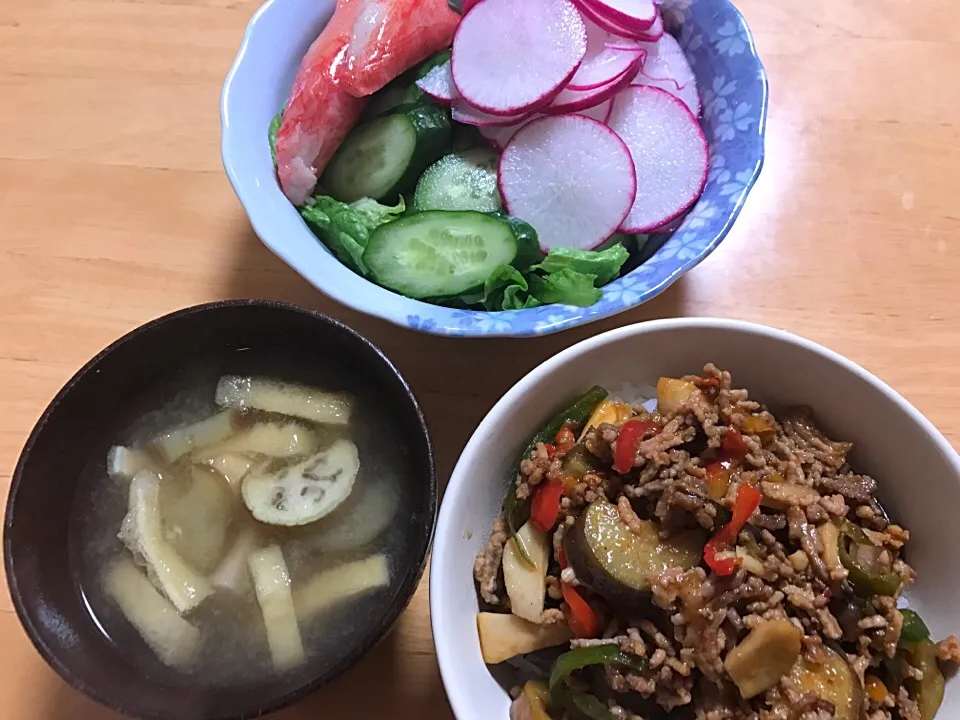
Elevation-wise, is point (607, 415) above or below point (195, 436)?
above

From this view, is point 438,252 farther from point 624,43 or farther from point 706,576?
point 706,576

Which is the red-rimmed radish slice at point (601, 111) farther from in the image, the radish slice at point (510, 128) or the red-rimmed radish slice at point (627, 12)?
the red-rimmed radish slice at point (627, 12)

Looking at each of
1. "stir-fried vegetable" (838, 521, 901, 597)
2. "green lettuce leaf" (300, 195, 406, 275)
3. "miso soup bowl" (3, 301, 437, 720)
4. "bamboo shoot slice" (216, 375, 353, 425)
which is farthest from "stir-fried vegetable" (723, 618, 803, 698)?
"green lettuce leaf" (300, 195, 406, 275)

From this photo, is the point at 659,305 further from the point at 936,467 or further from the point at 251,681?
the point at 251,681

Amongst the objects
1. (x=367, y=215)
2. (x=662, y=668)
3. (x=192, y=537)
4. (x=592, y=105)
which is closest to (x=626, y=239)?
(x=592, y=105)

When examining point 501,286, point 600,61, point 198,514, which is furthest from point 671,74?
point 198,514

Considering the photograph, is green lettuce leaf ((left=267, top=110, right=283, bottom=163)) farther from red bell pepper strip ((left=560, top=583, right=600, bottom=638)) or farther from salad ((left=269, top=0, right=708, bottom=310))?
red bell pepper strip ((left=560, top=583, right=600, bottom=638))

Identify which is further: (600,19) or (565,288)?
(600,19)
